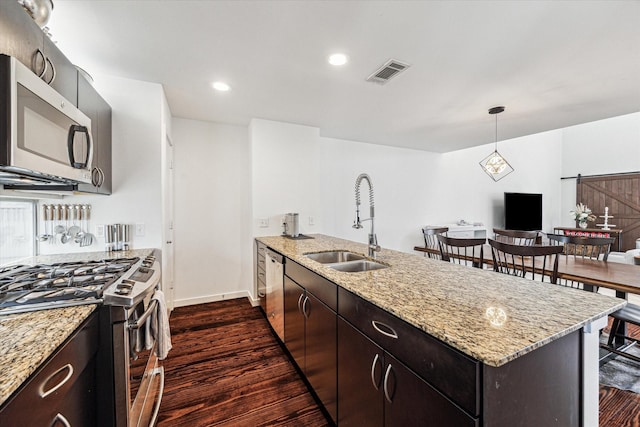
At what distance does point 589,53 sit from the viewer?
75.2 inches

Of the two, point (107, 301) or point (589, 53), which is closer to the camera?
point (107, 301)

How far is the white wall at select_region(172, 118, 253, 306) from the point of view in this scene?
335cm

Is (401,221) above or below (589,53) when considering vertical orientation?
below

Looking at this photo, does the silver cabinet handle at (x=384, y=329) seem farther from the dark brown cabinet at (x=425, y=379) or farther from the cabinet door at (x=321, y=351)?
the cabinet door at (x=321, y=351)

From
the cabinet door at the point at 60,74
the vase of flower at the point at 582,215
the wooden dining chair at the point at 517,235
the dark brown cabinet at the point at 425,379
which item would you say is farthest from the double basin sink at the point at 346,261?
the vase of flower at the point at 582,215

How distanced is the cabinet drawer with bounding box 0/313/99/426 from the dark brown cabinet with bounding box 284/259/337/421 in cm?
109

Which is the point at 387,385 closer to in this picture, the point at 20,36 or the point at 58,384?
the point at 58,384

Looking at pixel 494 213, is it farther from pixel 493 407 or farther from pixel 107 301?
pixel 107 301

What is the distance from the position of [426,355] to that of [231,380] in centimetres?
172

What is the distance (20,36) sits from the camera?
1.07 m

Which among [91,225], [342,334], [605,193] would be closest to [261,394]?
[342,334]

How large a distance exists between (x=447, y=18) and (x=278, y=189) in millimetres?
2427

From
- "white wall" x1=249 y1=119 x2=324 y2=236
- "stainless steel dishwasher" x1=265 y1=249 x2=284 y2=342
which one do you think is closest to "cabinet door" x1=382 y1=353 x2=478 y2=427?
"stainless steel dishwasher" x1=265 y1=249 x2=284 y2=342

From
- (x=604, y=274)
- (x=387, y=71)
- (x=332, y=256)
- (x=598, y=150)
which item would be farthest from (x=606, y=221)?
(x=332, y=256)
